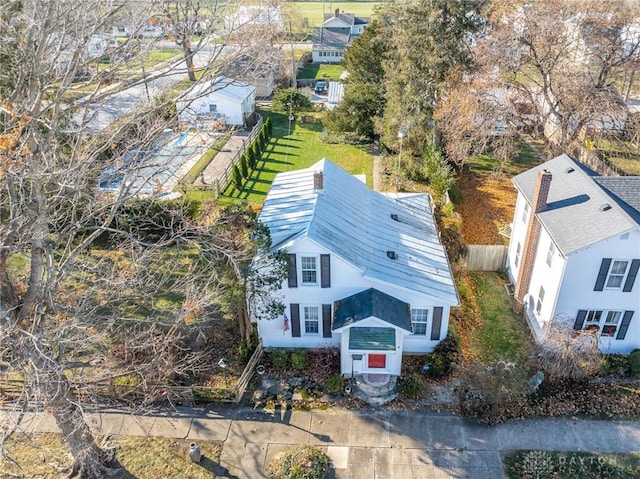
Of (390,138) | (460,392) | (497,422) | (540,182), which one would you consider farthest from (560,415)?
(390,138)

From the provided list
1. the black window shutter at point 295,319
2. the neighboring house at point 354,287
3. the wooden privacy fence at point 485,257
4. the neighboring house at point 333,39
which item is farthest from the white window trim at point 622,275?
the neighboring house at point 333,39

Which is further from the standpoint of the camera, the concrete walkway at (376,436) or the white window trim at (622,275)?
the white window trim at (622,275)

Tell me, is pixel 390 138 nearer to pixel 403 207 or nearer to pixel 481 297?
pixel 403 207

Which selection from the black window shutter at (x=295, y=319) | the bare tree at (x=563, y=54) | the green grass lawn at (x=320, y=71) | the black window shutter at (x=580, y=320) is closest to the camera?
the black window shutter at (x=580, y=320)

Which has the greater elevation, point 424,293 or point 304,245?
point 304,245

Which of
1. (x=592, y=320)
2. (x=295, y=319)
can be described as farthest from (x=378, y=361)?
(x=592, y=320)

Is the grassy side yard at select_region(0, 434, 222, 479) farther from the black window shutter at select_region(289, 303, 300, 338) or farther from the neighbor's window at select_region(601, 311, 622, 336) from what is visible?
the neighbor's window at select_region(601, 311, 622, 336)

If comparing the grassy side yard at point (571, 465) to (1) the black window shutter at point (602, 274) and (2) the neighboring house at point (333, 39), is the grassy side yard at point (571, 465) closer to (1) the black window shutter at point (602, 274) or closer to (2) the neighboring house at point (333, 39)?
(1) the black window shutter at point (602, 274)
